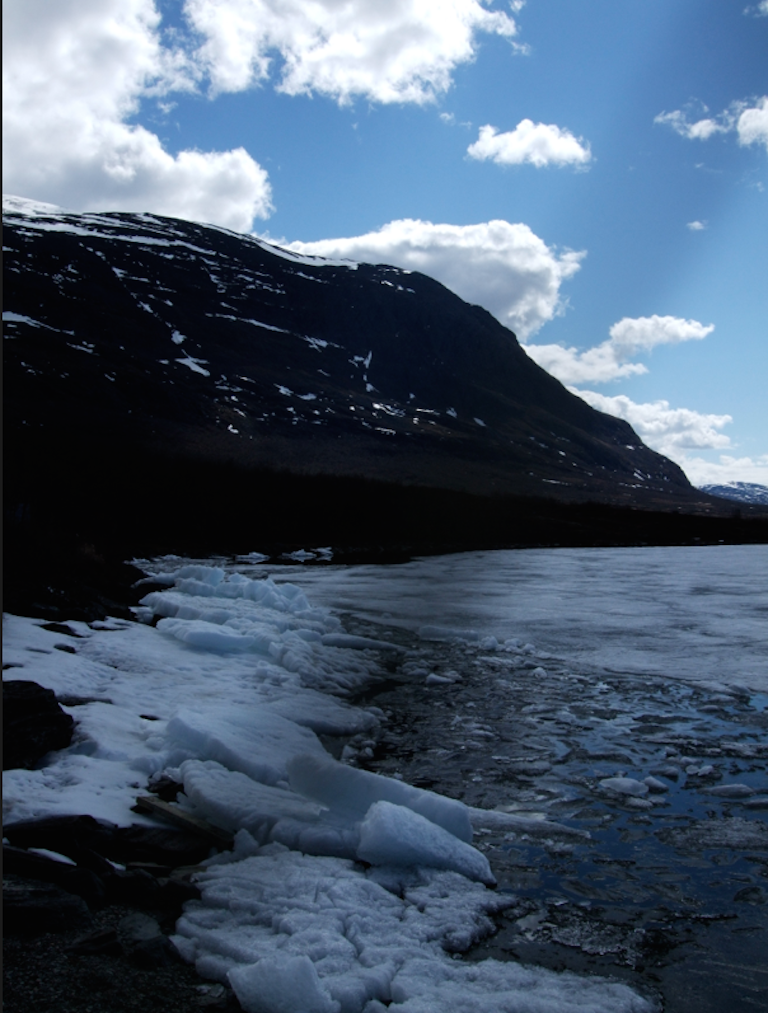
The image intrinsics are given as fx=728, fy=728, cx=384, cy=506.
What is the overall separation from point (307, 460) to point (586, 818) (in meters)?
105

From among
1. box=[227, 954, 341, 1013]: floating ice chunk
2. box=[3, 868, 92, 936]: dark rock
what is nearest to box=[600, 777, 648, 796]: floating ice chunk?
box=[227, 954, 341, 1013]: floating ice chunk

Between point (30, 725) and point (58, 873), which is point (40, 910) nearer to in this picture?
point (58, 873)

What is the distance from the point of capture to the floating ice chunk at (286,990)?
3.64 m

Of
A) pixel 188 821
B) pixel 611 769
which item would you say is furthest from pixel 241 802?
pixel 611 769

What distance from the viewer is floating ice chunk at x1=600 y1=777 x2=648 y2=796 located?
6793mm

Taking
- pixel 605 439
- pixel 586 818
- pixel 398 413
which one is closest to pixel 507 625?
pixel 586 818

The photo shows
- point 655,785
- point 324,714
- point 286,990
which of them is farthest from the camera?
point 324,714

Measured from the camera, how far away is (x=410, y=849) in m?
5.25

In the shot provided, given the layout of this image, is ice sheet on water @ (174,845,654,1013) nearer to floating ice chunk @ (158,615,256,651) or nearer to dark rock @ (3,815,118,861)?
dark rock @ (3,815,118,861)

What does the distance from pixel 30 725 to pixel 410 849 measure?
349 cm

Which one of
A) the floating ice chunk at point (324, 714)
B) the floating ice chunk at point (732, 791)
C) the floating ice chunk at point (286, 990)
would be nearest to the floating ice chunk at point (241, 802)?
the floating ice chunk at point (286, 990)

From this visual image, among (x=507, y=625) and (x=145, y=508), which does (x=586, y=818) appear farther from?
(x=145, y=508)

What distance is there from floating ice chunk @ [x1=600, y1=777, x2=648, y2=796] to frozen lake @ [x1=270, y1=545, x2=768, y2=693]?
456 centimetres

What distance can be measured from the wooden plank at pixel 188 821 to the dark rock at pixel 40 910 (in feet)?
3.94
